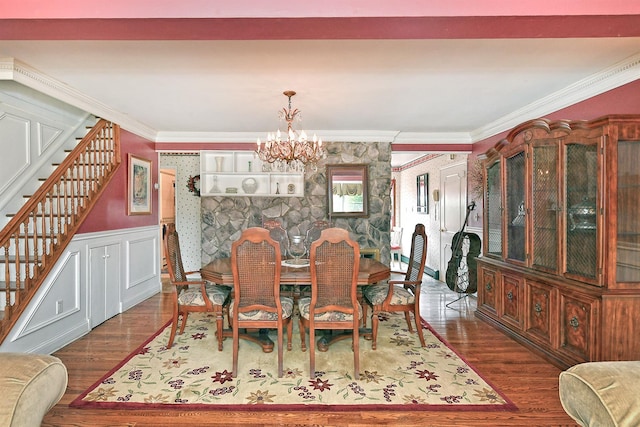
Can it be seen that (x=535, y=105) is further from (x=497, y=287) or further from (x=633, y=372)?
(x=633, y=372)

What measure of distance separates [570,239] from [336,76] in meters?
2.33

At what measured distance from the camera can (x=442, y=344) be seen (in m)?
3.23

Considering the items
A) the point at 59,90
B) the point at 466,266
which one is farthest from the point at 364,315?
the point at 59,90

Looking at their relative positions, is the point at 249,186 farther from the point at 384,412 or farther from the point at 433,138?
the point at 384,412

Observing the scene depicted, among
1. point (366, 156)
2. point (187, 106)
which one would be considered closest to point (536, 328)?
point (366, 156)

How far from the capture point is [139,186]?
476 cm

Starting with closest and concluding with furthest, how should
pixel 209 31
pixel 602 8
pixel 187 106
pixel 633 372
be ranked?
pixel 633 372, pixel 602 8, pixel 209 31, pixel 187 106

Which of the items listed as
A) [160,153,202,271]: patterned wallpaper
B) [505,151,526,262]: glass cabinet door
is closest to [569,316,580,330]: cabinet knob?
[505,151,526,262]: glass cabinet door

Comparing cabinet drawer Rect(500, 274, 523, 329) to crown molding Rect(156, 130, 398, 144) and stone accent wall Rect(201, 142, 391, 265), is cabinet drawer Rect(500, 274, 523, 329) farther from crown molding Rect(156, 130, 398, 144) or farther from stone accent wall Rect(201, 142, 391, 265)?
crown molding Rect(156, 130, 398, 144)

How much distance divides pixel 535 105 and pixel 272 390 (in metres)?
3.89

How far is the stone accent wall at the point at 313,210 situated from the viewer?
17.5ft

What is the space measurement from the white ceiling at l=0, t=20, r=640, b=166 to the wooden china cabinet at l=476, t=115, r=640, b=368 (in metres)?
0.55

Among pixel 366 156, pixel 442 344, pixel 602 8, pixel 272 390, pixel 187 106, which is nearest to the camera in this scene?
pixel 602 8

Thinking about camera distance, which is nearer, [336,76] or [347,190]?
[336,76]
